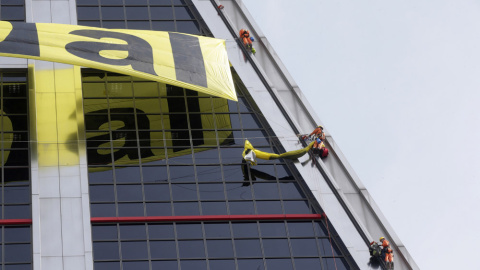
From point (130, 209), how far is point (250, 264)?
21.9ft

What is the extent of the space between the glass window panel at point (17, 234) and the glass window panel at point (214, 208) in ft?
29.2

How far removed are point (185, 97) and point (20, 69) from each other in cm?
905

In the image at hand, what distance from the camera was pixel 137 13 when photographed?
233 feet

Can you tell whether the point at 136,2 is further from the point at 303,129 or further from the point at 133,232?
the point at 133,232

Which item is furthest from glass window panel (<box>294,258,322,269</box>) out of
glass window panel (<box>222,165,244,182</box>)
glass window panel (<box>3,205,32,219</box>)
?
glass window panel (<box>3,205,32,219</box>)

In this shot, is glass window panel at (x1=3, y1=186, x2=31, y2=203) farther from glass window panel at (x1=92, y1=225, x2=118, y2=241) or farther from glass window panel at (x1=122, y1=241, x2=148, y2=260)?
glass window panel at (x1=122, y1=241, x2=148, y2=260)

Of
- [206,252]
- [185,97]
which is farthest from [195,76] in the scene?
[206,252]

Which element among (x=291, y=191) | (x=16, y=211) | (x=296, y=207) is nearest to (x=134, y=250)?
(x=16, y=211)

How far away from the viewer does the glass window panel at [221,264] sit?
5931 cm

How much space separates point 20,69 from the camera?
6562 centimetres

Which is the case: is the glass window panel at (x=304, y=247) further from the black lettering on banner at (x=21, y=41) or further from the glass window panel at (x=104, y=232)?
the black lettering on banner at (x=21, y=41)

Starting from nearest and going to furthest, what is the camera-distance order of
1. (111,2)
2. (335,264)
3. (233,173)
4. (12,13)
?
(335,264)
(233,173)
(12,13)
(111,2)

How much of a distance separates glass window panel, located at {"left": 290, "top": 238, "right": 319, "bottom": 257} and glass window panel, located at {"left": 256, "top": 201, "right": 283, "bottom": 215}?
6.82ft

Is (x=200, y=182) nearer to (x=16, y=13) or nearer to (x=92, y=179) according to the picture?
(x=92, y=179)
